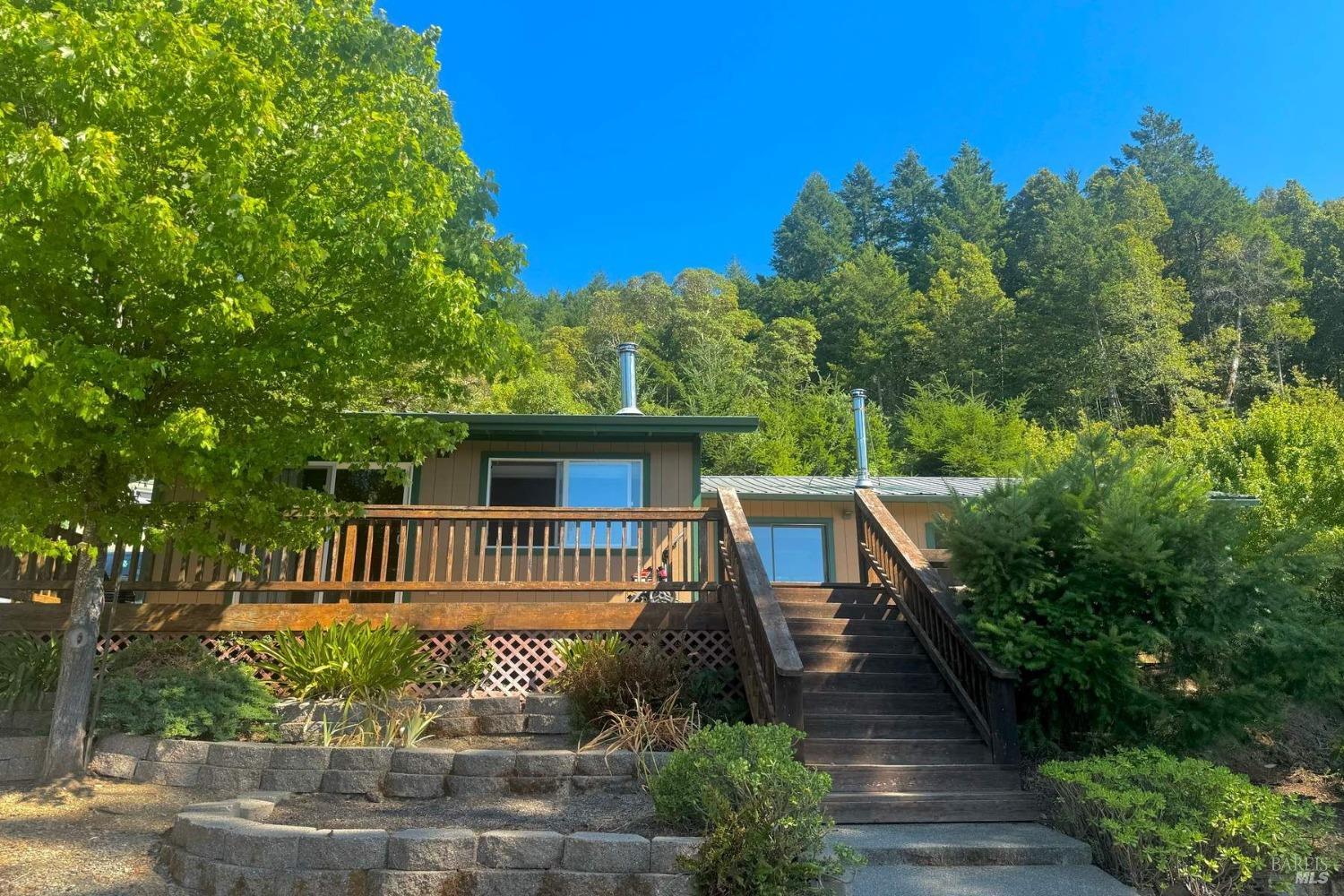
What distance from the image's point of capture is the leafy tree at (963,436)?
86.5 ft

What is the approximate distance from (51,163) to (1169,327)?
33.8 metres

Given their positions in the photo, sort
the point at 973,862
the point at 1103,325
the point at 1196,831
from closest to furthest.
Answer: the point at 1196,831, the point at 973,862, the point at 1103,325

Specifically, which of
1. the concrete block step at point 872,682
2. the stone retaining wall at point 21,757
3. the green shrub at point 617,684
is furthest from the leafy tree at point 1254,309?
the stone retaining wall at point 21,757

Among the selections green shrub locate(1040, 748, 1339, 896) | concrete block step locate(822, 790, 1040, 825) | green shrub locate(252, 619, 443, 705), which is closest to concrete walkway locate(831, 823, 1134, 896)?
concrete block step locate(822, 790, 1040, 825)

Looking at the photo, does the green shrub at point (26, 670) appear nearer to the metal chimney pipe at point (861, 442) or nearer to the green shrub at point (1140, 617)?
the green shrub at point (1140, 617)

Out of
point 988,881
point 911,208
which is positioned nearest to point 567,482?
point 988,881

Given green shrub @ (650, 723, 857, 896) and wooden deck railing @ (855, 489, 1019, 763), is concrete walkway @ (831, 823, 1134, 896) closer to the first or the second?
green shrub @ (650, 723, 857, 896)

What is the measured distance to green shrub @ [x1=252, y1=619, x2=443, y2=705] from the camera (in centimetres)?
668

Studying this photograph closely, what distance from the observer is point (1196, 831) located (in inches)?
167

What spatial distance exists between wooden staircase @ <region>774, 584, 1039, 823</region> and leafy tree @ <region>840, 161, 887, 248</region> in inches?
1621

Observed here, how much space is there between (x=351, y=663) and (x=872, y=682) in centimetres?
431

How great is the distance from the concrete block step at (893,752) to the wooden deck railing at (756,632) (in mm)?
388

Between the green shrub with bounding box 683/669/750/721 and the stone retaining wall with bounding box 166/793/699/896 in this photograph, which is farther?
the green shrub with bounding box 683/669/750/721

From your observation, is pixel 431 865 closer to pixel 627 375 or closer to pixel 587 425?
pixel 587 425
